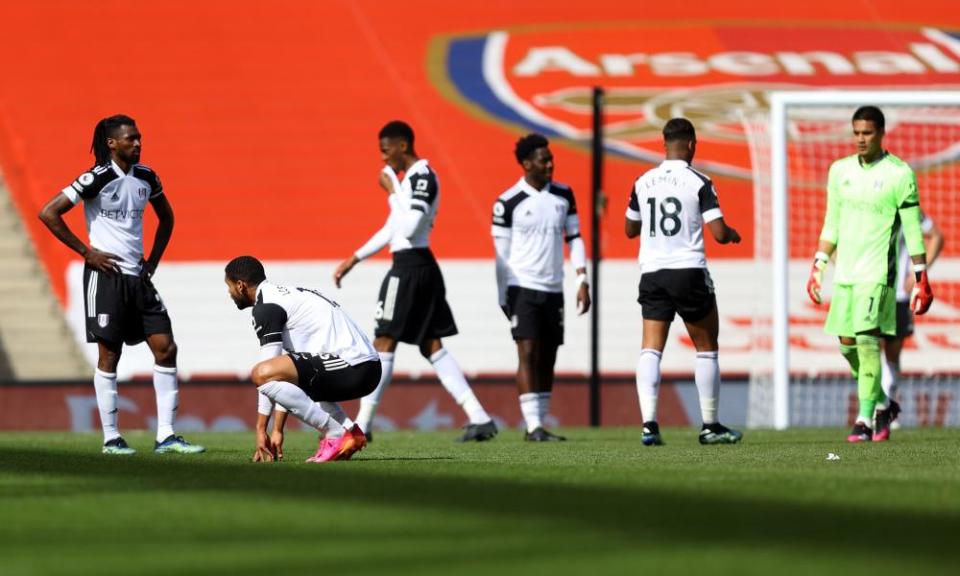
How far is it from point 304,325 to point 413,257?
3.17 metres

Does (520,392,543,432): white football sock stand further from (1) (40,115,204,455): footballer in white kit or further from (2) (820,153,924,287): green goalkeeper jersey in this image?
(1) (40,115,204,455): footballer in white kit

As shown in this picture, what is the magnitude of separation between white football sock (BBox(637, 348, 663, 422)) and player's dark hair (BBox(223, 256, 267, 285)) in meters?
2.73

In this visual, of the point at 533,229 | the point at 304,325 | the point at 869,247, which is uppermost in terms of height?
the point at 533,229

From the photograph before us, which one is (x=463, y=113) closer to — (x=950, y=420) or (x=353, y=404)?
(x=353, y=404)

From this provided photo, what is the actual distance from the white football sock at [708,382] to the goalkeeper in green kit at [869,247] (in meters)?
0.67

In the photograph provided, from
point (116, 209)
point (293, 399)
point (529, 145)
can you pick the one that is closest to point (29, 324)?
point (529, 145)

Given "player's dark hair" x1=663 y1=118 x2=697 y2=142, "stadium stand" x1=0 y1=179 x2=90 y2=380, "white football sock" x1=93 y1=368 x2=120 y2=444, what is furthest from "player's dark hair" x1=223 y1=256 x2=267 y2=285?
"stadium stand" x1=0 y1=179 x2=90 y2=380

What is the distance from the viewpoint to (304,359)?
306 inches

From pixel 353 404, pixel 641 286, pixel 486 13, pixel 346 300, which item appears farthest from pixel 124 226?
pixel 486 13

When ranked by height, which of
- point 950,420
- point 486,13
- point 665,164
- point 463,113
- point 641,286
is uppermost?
point 486,13

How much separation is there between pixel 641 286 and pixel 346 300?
7.99 metres

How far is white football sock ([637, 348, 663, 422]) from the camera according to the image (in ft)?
31.7

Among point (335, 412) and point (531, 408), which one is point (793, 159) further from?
A: point (335, 412)

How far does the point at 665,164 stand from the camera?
955cm
